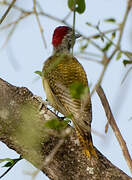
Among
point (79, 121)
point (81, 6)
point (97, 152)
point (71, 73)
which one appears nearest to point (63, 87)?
point (71, 73)

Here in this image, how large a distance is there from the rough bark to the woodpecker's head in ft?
7.07

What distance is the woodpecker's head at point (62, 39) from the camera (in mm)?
5325

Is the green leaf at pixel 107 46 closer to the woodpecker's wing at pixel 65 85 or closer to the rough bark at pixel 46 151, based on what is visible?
the rough bark at pixel 46 151

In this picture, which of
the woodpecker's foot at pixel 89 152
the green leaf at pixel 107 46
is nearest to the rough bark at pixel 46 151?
the woodpecker's foot at pixel 89 152

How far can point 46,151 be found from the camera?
322 centimetres

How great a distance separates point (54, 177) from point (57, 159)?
0.46ft

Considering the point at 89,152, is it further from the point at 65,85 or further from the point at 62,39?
the point at 62,39

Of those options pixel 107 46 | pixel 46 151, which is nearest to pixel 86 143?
pixel 46 151

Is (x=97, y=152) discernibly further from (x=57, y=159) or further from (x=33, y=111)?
(x=33, y=111)

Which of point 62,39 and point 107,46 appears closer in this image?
point 107,46

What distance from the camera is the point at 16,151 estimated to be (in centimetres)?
332

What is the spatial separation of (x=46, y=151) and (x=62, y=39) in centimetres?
246

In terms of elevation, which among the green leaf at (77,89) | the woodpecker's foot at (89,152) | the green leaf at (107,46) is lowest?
the green leaf at (77,89)

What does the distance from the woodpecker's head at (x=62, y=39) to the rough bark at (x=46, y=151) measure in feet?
7.07
